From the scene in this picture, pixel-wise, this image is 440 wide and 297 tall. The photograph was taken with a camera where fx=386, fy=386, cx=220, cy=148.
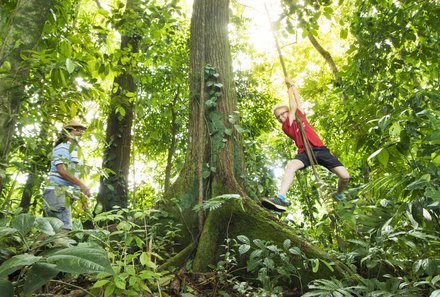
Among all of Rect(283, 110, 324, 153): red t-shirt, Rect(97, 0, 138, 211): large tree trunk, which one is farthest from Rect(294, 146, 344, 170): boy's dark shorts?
Rect(97, 0, 138, 211): large tree trunk

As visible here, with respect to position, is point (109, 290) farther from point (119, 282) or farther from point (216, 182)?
point (216, 182)

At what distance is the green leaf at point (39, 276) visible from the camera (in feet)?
4.18

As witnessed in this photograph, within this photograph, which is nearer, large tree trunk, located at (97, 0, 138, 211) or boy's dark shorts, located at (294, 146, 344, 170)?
boy's dark shorts, located at (294, 146, 344, 170)

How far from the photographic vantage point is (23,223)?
5.16 ft

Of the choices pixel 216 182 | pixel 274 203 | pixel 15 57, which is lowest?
pixel 274 203

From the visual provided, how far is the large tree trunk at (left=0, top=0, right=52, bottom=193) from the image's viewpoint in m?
2.14

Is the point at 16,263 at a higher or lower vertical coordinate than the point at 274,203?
lower

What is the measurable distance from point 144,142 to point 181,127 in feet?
3.68

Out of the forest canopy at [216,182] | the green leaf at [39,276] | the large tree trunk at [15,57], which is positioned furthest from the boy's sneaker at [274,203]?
the green leaf at [39,276]

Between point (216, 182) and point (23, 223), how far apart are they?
253 centimetres

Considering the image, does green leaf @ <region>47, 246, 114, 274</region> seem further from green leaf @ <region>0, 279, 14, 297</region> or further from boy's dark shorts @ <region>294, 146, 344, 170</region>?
boy's dark shorts @ <region>294, 146, 344, 170</region>

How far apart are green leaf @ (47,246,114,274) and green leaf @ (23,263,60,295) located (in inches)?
0.9

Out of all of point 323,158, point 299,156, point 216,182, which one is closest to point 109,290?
point 216,182

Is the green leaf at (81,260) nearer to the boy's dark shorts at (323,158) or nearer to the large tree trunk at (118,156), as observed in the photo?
the boy's dark shorts at (323,158)
